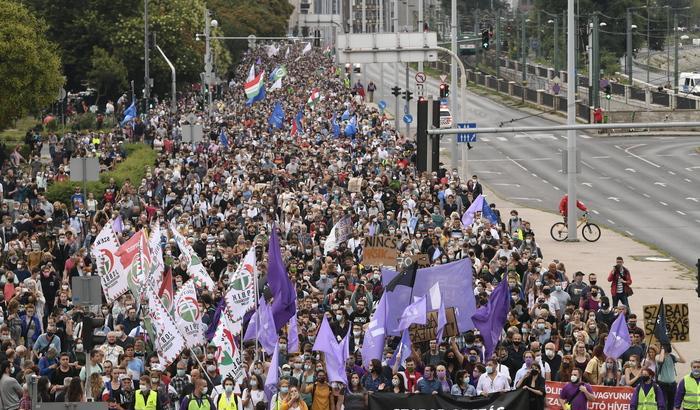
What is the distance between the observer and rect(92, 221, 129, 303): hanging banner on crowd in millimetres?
25781

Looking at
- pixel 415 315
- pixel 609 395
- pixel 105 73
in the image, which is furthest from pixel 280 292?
pixel 105 73

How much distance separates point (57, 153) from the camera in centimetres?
5134

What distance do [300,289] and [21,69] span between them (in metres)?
35.5

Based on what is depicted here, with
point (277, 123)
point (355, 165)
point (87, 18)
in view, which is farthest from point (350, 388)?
point (87, 18)

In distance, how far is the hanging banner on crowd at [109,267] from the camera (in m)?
25.8

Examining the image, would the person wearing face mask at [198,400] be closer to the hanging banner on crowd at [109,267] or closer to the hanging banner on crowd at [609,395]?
the hanging banner on crowd at [609,395]

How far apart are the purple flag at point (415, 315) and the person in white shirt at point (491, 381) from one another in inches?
52.8

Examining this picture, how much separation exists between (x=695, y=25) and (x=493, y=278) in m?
149

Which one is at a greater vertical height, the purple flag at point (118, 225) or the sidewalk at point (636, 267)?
the purple flag at point (118, 225)

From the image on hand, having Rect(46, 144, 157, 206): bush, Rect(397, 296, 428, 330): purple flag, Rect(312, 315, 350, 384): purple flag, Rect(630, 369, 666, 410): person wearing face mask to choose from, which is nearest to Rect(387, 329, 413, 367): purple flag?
Rect(397, 296, 428, 330): purple flag

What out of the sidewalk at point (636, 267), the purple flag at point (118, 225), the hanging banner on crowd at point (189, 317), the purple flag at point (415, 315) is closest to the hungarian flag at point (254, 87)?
the sidewalk at point (636, 267)

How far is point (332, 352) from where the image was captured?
822 inches

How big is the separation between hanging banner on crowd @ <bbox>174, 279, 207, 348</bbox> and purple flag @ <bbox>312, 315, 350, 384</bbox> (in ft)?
7.72

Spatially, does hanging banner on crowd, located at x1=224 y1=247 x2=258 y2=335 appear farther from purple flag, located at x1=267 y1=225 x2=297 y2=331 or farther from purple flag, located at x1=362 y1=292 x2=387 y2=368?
purple flag, located at x1=362 y1=292 x2=387 y2=368
